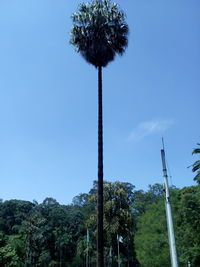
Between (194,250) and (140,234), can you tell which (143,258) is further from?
(194,250)

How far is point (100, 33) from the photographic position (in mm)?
18500

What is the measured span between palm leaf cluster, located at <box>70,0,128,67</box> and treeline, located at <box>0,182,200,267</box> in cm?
1488

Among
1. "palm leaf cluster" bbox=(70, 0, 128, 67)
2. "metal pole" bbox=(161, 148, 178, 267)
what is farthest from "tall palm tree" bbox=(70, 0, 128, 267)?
"metal pole" bbox=(161, 148, 178, 267)

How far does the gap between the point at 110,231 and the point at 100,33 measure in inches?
1228

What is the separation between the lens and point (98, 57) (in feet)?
60.3

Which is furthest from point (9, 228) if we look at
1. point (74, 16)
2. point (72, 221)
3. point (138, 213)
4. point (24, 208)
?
point (74, 16)

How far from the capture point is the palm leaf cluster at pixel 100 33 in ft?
60.6

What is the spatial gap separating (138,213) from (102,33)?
55.7 metres

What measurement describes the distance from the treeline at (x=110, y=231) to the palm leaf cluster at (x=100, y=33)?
586 inches

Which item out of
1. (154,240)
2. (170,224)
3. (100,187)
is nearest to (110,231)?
(154,240)

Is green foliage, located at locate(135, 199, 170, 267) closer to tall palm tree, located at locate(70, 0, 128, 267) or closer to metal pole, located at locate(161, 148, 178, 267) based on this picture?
tall palm tree, located at locate(70, 0, 128, 267)

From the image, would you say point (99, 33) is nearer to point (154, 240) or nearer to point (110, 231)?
point (154, 240)

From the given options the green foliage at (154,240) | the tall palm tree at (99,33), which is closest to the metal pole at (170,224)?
the tall palm tree at (99,33)

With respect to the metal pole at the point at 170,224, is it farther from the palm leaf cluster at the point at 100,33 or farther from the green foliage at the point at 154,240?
the green foliage at the point at 154,240
